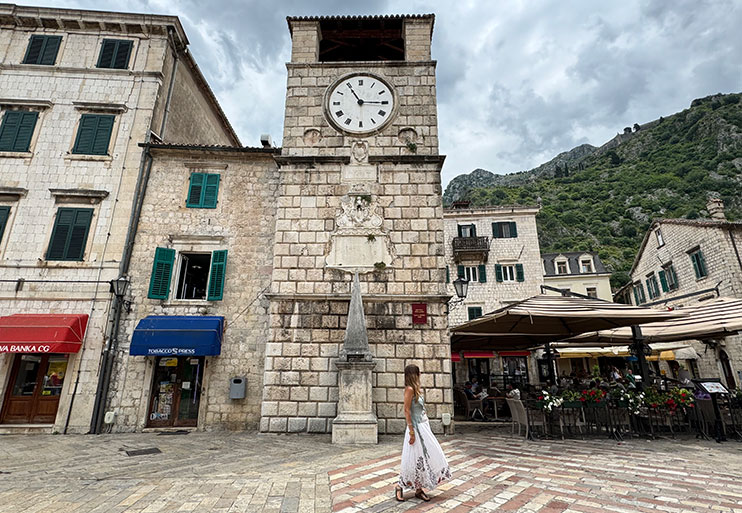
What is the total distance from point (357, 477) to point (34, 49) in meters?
16.6

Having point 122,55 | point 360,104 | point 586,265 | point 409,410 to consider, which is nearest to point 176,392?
point 409,410

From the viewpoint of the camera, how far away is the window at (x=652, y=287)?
22.5 m

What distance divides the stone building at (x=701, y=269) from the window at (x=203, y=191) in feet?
65.7

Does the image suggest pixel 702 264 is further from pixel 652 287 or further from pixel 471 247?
pixel 471 247

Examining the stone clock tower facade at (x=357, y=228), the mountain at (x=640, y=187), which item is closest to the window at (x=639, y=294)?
the stone clock tower facade at (x=357, y=228)

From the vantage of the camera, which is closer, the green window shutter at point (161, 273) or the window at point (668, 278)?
the green window shutter at point (161, 273)

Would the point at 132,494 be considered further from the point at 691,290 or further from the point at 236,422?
the point at 691,290

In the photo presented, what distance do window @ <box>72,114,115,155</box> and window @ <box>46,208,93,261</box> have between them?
78.6 inches

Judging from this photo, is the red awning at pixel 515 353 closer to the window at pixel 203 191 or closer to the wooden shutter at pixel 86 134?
the window at pixel 203 191

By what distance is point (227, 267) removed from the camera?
1031 cm

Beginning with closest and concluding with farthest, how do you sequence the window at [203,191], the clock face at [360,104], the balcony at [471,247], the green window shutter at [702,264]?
the clock face at [360,104]
the window at [203,191]
the green window shutter at [702,264]
the balcony at [471,247]

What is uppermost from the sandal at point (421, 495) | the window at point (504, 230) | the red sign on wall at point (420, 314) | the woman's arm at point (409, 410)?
the window at point (504, 230)

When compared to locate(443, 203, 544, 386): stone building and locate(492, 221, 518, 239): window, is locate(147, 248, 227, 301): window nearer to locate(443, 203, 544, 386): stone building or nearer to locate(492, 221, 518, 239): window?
locate(443, 203, 544, 386): stone building

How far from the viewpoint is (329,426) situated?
8.16 meters
